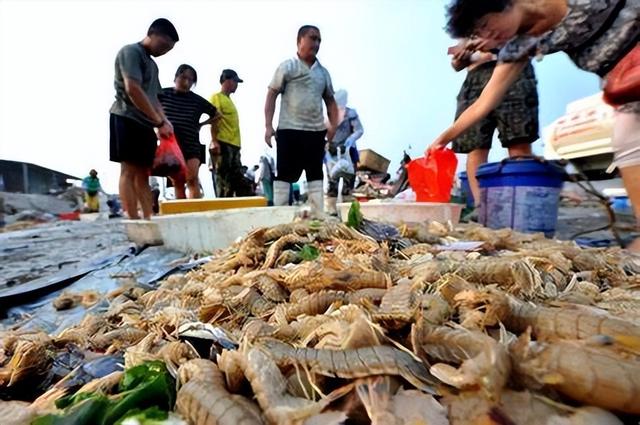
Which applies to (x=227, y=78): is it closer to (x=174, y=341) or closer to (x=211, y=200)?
(x=211, y=200)

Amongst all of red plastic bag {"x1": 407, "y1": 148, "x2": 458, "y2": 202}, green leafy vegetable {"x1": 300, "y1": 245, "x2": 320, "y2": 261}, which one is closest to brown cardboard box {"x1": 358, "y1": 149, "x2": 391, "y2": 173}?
red plastic bag {"x1": 407, "y1": 148, "x2": 458, "y2": 202}

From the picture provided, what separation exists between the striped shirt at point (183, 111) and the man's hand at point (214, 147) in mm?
594

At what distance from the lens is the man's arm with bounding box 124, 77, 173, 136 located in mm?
4164

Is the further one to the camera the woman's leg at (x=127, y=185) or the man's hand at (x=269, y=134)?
the man's hand at (x=269, y=134)

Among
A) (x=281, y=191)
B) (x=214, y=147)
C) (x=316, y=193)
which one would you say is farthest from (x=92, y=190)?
(x=316, y=193)

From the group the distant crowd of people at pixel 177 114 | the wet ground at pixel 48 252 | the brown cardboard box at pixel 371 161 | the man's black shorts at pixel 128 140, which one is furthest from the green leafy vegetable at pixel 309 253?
the brown cardboard box at pixel 371 161

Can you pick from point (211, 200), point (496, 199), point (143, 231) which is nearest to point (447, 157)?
Answer: point (496, 199)

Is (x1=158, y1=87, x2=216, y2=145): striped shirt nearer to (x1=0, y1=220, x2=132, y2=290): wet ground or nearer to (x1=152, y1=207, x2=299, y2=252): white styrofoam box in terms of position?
(x1=0, y1=220, x2=132, y2=290): wet ground

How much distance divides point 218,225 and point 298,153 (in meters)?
1.60

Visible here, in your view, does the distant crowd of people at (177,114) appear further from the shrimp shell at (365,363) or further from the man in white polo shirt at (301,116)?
the shrimp shell at (365,363)

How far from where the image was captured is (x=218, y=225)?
348 cm

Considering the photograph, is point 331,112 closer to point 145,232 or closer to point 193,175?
point 193,175

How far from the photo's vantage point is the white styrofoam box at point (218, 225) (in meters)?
3.49

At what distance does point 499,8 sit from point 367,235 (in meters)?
1.57
